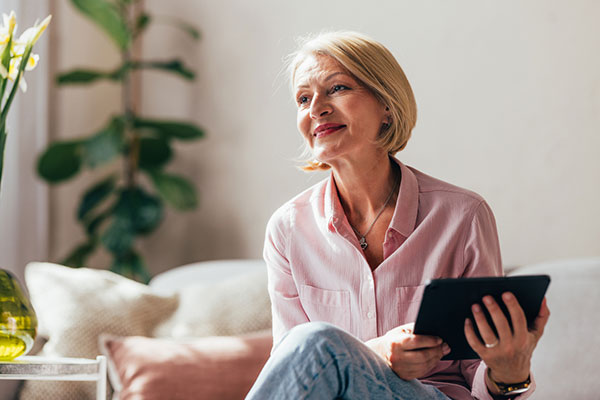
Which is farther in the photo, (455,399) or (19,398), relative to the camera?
(19,398)

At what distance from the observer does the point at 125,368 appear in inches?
68.9

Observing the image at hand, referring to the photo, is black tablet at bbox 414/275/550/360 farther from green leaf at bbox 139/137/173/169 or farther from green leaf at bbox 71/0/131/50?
green leaf at bbox 71/0/131/50

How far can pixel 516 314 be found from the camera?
1.09m

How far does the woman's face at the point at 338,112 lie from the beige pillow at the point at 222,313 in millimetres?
679

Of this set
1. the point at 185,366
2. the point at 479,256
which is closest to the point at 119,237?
the point at 185,366

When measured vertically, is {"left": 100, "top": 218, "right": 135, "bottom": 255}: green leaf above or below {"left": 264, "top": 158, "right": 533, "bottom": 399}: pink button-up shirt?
below

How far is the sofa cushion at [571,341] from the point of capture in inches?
64.1

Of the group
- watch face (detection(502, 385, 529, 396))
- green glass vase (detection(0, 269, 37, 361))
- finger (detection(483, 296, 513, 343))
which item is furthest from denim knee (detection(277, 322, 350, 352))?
green glass vase (detection(0, 269, 37, 361))

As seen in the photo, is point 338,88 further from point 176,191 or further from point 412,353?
point 176,191

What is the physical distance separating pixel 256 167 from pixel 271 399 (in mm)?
1770

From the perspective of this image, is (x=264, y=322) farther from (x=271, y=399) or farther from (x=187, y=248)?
(x=187, y=248)

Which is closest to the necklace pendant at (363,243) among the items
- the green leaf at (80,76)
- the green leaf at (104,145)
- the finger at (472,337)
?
the finger at (472,337)

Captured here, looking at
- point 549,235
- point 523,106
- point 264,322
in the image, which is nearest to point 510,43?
point 523,106

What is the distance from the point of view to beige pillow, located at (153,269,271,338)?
1902 mm
